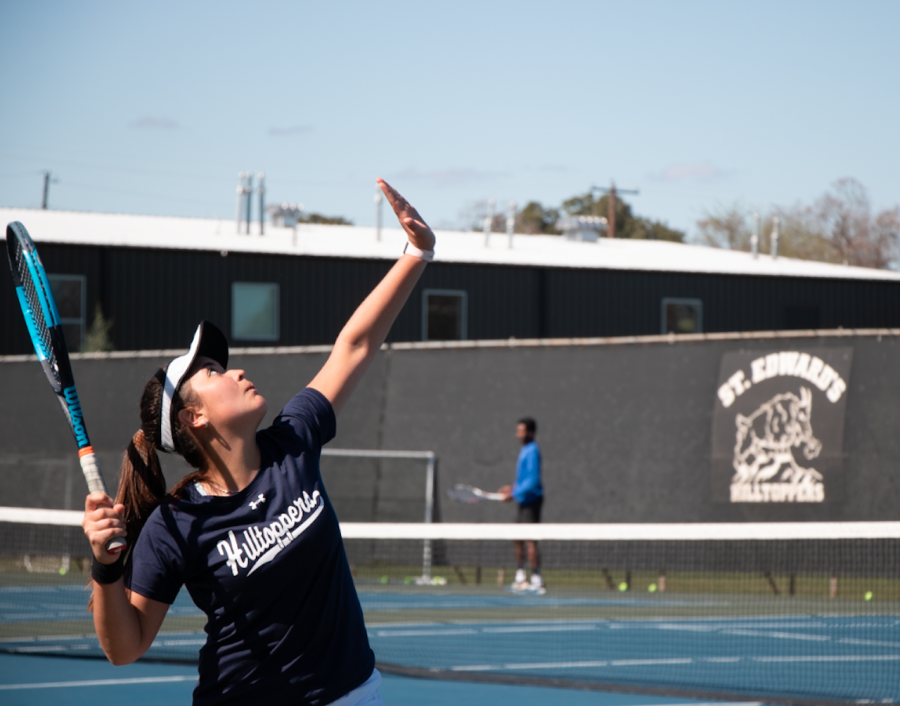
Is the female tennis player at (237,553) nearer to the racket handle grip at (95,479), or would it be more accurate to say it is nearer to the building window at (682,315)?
the racket handle grip at (95,479)

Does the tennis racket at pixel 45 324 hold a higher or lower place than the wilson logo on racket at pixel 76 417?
higher

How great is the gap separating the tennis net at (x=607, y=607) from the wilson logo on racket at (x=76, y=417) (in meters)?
4.90

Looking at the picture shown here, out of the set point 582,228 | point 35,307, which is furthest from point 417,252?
point 582,228

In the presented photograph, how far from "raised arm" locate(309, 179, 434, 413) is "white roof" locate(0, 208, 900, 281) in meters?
18.6

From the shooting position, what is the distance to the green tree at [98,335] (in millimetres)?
19766

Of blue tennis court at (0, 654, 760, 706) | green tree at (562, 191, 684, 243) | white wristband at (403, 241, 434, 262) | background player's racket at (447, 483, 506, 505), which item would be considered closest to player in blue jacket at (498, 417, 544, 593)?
background player's racket at (447, 483, 506, 505)

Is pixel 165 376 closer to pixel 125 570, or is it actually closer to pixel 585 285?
pixel 125 570

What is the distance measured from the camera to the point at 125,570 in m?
2.55

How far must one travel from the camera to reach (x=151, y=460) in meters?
2.73

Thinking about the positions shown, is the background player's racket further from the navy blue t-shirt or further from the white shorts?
the navy blue t-shirt

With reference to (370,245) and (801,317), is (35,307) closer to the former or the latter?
(370,245)

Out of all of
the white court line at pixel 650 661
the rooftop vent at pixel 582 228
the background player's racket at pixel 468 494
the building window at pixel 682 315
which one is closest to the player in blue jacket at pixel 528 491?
the background player's racket at pixel 468 494

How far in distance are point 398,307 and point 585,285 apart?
68.9ft

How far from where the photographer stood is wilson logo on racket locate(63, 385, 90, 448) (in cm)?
279
